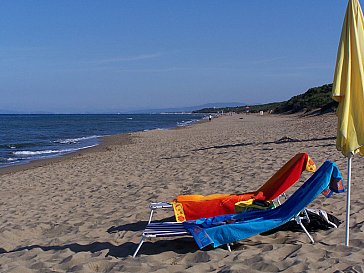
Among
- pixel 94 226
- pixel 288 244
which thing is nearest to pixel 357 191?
pixel 288 244

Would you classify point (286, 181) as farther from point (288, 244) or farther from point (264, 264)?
point (264, 264)

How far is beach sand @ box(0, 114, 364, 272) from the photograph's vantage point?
4.09 metres

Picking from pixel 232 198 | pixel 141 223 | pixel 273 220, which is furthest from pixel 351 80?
pixel 141 223

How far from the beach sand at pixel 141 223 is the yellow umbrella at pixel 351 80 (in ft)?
3.46

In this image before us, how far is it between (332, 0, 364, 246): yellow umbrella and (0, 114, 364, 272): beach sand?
1055 millimetres

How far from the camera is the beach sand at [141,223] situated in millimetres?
4094

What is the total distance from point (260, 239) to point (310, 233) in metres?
0.53

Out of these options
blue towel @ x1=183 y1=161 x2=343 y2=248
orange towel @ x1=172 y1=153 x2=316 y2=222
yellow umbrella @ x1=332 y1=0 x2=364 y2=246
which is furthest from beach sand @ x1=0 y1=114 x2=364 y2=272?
yellow umbrella @ x1=332 y1=0 x2=364 y2=246

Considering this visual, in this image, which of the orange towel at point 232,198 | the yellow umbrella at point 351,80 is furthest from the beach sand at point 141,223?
the yellow umbrella at point 351,80

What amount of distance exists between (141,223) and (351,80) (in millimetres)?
3218

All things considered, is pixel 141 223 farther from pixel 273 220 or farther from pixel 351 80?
pixel 351 80

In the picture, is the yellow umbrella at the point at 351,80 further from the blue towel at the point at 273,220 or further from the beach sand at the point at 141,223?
the beach sand at the point at 141,223

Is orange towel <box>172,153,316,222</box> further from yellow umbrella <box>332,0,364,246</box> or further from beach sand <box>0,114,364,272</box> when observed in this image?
yellow umbrella <box>332,0,364,246</box>

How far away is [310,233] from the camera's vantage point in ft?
15.6
